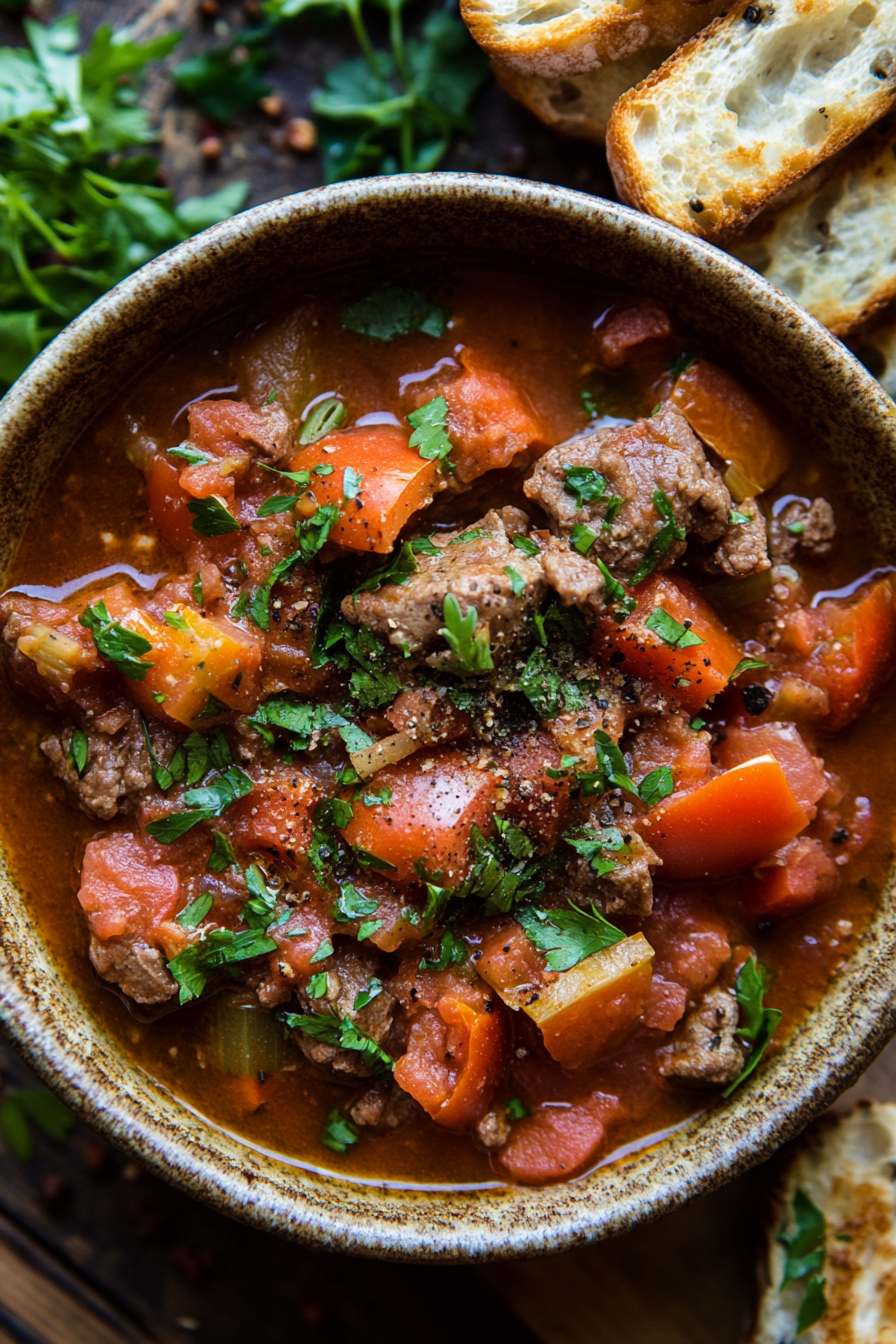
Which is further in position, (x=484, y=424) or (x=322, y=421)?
(x=322, y=421)

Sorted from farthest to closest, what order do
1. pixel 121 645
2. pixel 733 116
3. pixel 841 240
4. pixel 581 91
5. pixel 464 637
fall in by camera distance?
pixel 581 91, pixel 841 240, pixel 733 116, pixel 121 645, pixel 464 637

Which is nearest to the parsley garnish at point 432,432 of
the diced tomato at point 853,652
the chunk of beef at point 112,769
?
the chunk of beef at point 112,769

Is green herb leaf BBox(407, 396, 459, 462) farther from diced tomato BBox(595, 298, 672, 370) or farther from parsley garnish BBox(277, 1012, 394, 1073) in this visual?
parsley garnish BBox(277, 1012, 394, 1073)

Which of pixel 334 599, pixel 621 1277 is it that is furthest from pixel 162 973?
pixel 621 1277

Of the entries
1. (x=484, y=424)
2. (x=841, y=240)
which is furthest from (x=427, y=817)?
(x=841, y=240)

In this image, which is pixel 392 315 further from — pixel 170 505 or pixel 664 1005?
pixel 664 1005

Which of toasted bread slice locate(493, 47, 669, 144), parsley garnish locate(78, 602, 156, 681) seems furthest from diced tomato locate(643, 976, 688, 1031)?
toasted bread slice locate(493, 47, 669, 144)

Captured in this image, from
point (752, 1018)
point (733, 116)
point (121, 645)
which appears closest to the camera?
point (121, 645)

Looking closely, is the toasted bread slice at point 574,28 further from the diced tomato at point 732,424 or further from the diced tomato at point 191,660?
the diced tomato at point 191,660
